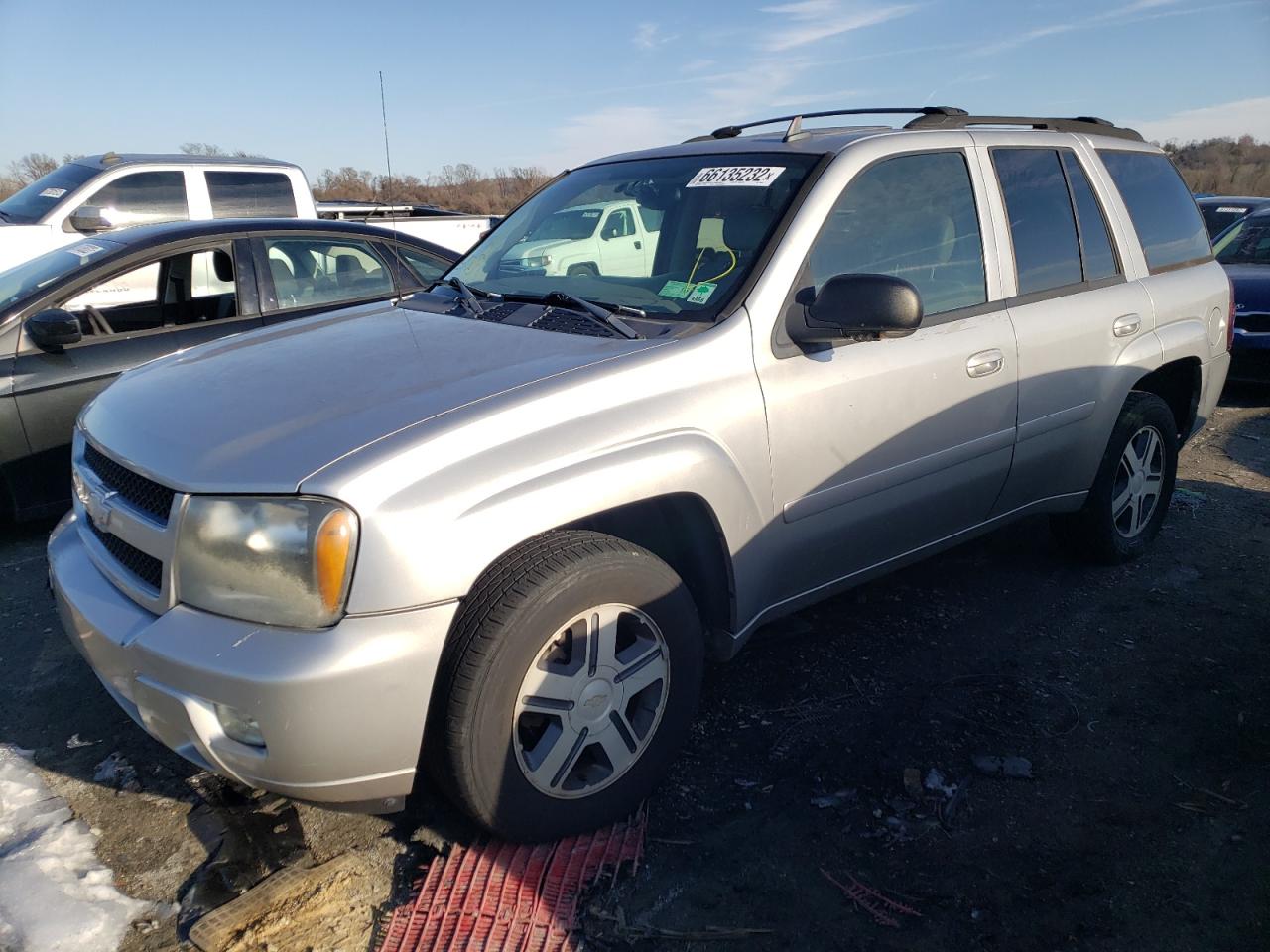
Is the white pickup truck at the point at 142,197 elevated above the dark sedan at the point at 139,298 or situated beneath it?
elevated above

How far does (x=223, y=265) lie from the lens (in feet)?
17.5

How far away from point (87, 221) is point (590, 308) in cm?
785

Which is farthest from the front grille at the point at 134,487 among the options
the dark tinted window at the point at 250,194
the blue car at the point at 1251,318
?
the blue car at the point at 1251,318

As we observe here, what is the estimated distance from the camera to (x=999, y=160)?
140 inches

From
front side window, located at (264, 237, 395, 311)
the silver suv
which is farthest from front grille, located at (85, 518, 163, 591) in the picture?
front side window, located at (264, 237, 395, 311)

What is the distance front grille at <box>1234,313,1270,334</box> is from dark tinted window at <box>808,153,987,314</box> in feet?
19.2

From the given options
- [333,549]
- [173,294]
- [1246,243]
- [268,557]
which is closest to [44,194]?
[173,294]

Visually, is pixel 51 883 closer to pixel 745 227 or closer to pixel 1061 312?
pixel 745 227

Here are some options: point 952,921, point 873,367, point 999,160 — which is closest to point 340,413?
point 873,367

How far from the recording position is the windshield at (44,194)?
880cm

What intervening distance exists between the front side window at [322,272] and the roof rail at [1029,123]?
345 centimetres

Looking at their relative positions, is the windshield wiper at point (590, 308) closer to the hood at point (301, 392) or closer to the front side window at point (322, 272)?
the hood at point (301, 392)

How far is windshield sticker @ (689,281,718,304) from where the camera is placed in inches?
112

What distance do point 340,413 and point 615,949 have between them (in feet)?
4.77
